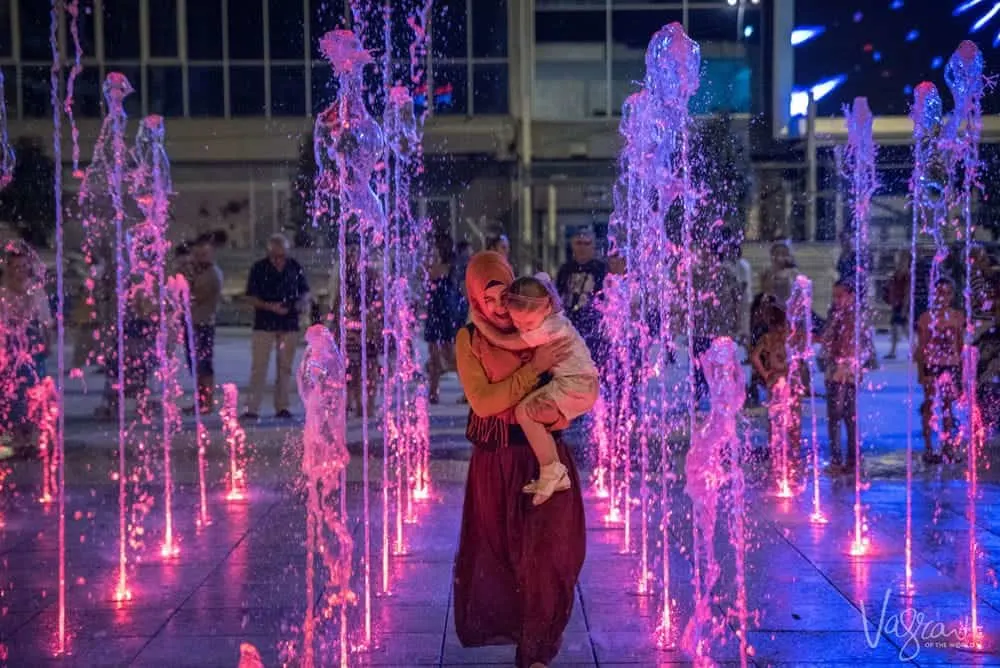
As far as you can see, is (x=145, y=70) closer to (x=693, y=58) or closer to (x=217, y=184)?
(x=217, y=184)

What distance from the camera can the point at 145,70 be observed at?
28750 millimetres

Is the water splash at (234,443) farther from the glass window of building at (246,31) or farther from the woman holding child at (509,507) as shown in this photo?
the glass window of building at (246,31)

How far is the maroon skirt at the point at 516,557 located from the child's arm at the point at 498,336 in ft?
1.22

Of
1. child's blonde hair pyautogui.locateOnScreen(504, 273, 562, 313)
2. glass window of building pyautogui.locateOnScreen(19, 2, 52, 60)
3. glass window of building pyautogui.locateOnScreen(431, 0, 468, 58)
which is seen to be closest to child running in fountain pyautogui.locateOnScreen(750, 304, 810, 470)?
child's blonde hair pyautogui.locateOnScreen(504, 273, 562, 313)

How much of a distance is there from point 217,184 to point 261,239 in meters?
1.56

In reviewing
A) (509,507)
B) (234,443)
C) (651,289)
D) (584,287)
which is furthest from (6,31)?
(509,507)

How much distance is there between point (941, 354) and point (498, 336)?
5.63 m

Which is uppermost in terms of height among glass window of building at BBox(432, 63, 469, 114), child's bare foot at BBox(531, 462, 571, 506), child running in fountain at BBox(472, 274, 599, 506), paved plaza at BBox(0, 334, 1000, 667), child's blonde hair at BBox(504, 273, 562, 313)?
glass window of building at BBox(432, 63, 469, 114)

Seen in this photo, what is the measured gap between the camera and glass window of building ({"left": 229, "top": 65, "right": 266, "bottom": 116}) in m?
28.7

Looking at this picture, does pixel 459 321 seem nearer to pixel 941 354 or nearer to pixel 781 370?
pixel 781 370

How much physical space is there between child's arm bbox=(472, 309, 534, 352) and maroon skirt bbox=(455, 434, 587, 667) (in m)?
0.37

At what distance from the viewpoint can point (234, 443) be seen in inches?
410

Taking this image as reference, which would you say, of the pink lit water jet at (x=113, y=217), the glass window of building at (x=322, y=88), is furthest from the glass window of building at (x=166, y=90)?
the glass window of building at (x=322, y=88)

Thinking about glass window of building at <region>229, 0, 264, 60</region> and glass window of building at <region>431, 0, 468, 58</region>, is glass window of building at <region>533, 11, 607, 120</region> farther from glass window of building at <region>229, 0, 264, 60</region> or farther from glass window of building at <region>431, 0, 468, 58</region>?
glass window of building at <region>229, 0, 264, 60</region>
